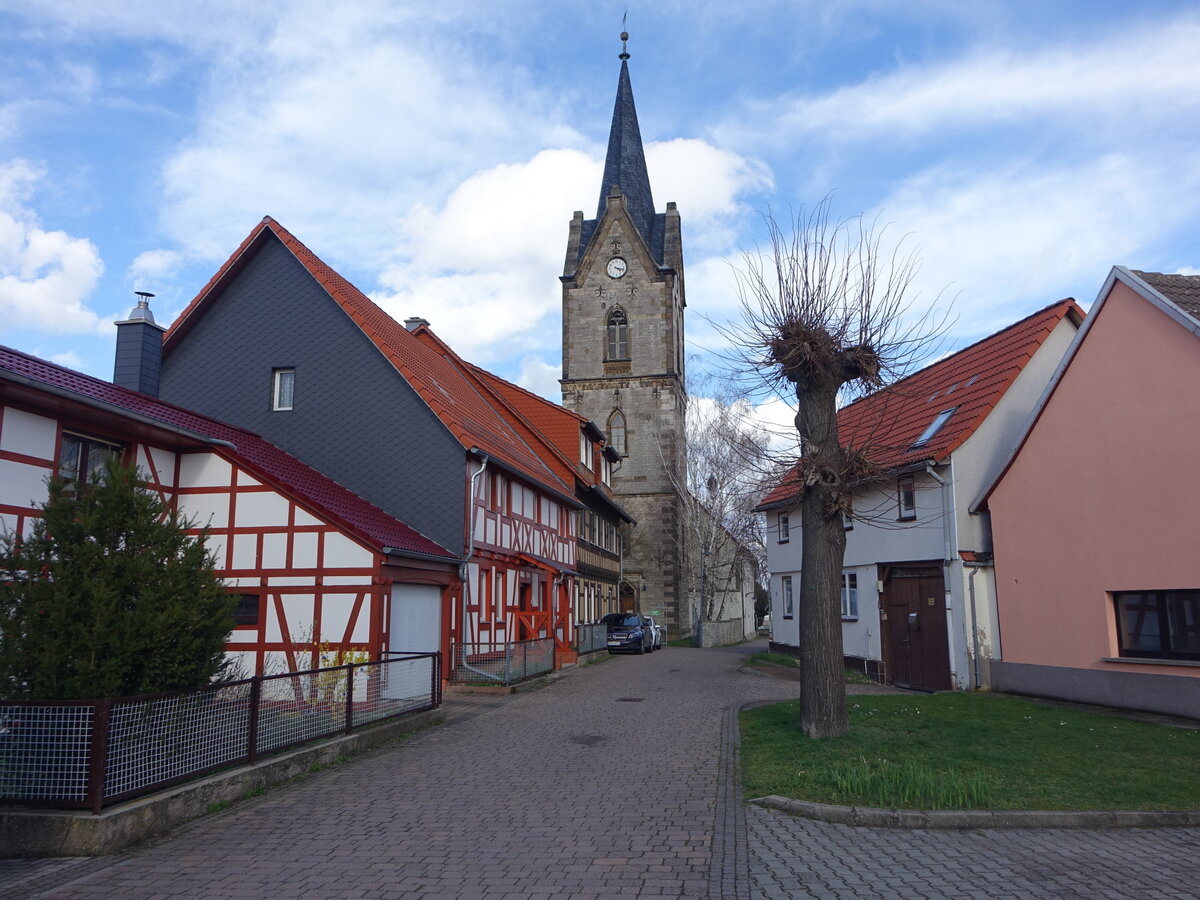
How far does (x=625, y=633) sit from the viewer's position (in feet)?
110

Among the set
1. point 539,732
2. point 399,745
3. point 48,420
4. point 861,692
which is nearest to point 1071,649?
point 861,692

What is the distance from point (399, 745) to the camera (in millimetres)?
A: 12258

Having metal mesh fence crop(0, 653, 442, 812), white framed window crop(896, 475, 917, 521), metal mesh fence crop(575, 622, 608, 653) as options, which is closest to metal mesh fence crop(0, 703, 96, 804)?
metal mesh fence crop(0, 653, 442, 812)

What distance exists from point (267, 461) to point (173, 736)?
1089 centimetres

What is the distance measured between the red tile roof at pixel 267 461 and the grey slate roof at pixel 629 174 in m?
33.4

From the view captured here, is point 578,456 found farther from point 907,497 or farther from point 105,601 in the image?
point 105,601

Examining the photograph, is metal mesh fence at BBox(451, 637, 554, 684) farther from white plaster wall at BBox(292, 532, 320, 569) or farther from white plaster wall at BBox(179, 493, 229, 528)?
white plaster wall at BBox(179, 493, 229, 528)

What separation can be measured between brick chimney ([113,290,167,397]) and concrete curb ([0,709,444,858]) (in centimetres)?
1373

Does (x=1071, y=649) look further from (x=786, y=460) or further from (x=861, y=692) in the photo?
(x=786, y=460)

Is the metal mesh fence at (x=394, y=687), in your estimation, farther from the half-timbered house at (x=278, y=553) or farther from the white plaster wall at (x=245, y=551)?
the white plaster wall at (x=245, y=551)

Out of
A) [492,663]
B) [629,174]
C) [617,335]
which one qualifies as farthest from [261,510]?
[629,174]

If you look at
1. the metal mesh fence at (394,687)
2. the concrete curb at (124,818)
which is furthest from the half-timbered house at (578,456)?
the concrete curb at (124,818)

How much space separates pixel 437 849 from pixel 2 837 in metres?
3.24

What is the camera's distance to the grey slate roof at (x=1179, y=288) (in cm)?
1355
